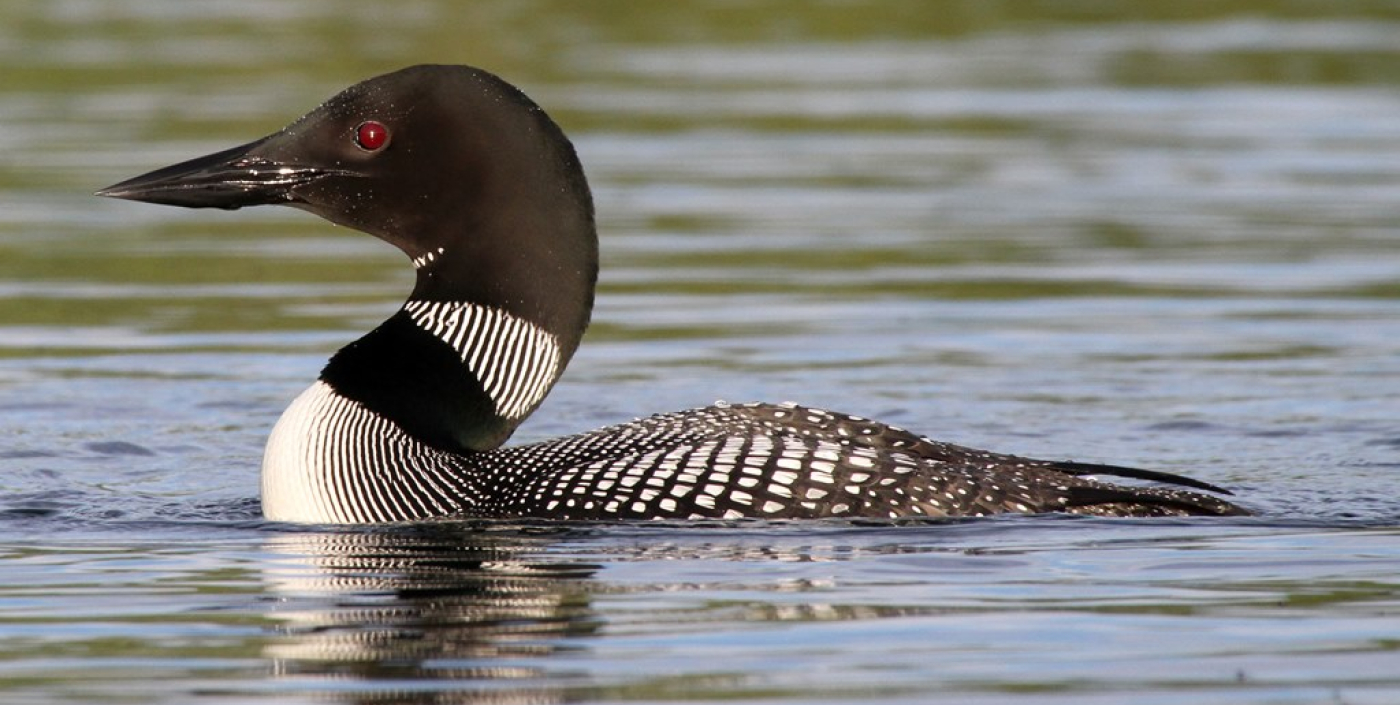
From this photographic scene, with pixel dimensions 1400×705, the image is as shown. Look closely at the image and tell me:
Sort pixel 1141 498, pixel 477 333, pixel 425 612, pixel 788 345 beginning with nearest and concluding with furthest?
pixel 425 612
pixel 1141 498
pixel 477 333
pixel 788 345

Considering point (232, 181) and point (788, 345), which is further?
point (788, 345)

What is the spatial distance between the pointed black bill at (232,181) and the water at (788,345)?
0.78 m

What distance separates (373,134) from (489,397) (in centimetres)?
68

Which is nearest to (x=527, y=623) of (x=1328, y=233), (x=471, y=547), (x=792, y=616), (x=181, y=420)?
(x=792, y=616)

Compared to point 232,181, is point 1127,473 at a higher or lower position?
lower

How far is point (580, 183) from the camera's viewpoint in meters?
6.14


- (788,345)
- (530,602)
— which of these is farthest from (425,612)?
(788,345)

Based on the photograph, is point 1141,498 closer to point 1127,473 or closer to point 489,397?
point 1127,473

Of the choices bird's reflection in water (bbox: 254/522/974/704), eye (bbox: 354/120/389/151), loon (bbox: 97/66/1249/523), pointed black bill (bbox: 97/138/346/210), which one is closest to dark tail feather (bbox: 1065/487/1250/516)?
loon (bbox: 97/66/1249/523)

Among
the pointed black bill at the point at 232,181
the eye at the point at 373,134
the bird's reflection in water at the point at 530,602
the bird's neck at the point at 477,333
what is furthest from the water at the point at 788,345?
the eye at the point at 373,134

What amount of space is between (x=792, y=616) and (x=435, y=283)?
5.42 ft

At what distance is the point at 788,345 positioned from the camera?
356 inches

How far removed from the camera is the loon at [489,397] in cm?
588

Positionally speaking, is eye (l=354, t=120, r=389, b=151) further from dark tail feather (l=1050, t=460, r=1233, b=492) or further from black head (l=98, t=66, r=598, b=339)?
dark tail feather (l=1050, t=460, r=1233, b=492)
